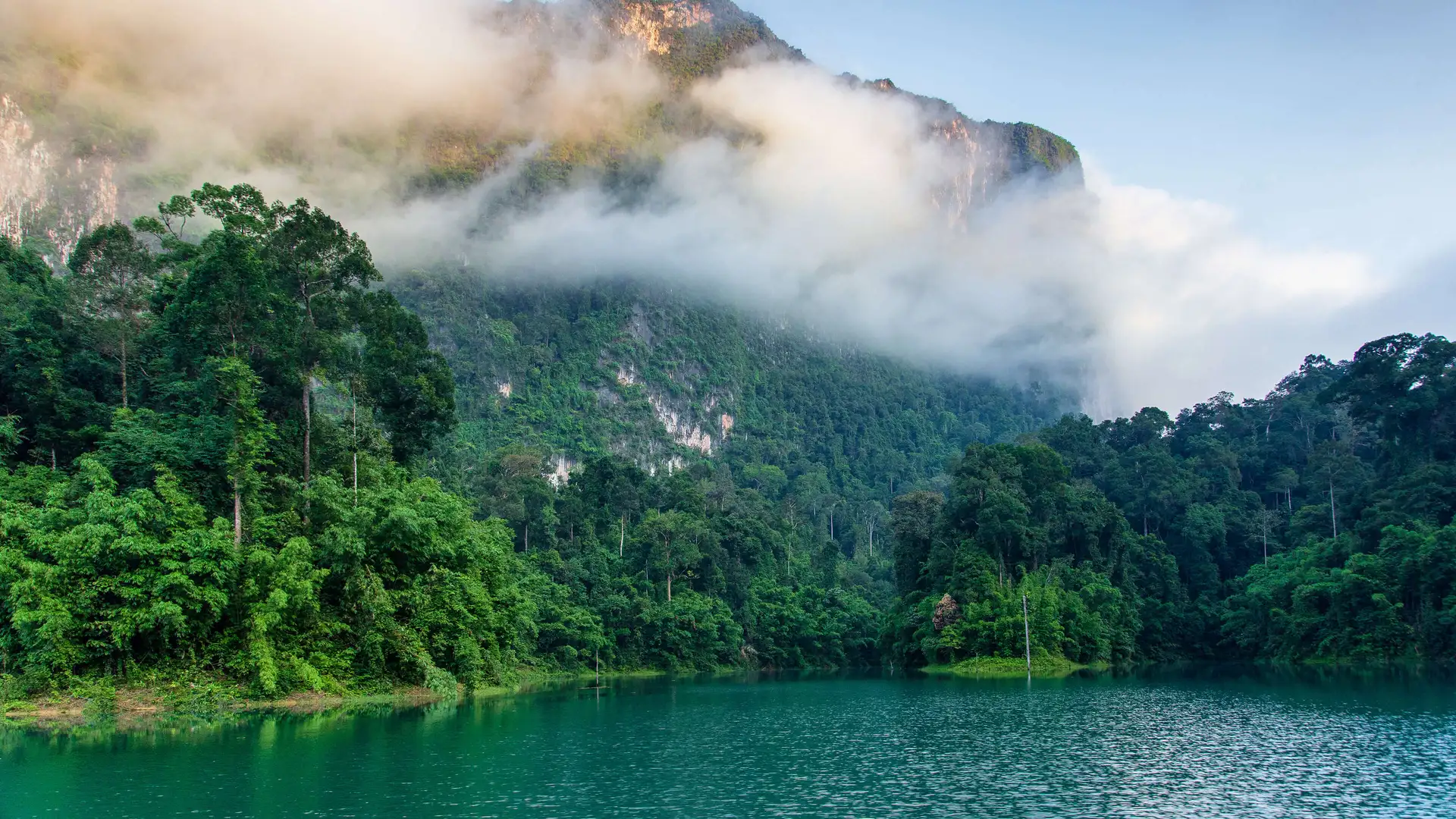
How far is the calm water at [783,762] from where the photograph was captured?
17625 millimetres

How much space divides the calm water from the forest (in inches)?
196


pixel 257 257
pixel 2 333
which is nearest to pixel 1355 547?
pixel 257 257

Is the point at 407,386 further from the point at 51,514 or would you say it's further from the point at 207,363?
the point at 51,514

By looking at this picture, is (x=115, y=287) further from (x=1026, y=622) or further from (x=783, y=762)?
(x=1026, y=622)

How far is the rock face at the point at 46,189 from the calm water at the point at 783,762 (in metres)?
108

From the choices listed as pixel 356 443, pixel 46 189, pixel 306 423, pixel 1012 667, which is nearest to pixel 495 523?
pixel 356 443

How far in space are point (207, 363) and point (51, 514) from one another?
6784mm

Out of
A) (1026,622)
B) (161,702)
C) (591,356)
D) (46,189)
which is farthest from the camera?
(591,356)

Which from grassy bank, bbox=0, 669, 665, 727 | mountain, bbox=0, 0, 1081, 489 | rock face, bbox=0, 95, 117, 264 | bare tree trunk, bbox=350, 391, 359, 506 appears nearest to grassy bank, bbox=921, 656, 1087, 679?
grassy bank, bbox=0, 669, 665, 727

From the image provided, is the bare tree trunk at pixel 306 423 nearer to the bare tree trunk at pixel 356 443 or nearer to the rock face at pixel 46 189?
the bare tree trunk at pixel 356 443

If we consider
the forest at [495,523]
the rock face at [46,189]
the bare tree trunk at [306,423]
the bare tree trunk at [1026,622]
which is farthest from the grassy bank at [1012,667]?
the rock face at [46,189]

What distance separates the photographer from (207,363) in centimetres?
3534

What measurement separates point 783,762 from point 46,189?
132191mm

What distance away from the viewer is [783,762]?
75.8ft
